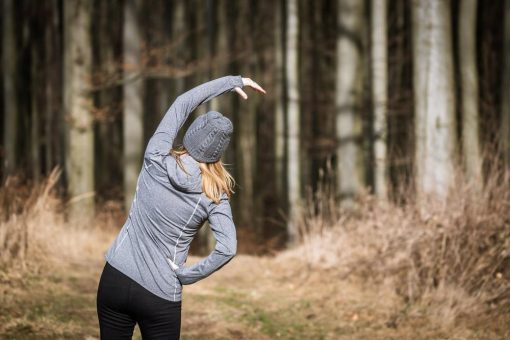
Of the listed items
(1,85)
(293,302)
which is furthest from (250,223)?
(293,302)

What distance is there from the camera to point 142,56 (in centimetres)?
1578

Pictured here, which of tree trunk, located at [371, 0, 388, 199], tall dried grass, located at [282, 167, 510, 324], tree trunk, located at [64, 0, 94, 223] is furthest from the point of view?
tree trunk, located at [64, 0, 94, 223]

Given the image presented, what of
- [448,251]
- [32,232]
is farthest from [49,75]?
[448,251]

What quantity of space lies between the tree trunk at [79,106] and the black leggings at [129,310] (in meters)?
9.92

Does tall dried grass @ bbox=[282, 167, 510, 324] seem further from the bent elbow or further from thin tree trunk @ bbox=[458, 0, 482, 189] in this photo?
the bent elbow

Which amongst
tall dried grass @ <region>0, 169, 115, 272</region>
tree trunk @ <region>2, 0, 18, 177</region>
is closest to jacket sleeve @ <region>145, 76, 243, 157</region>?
tall dried grass @ <region>0, 169, 115, 272</region>

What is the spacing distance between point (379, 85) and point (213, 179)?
10.0m

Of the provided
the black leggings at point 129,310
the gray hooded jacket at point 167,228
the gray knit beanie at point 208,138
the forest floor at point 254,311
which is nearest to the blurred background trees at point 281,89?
the forest floor at point 254,311

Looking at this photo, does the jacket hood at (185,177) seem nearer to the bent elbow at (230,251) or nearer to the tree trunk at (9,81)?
the bent elbow at (230,251)

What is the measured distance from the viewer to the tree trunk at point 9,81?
19.0m

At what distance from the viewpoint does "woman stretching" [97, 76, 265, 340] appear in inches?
154

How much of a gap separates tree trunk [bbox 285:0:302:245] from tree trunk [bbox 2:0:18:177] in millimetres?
6833

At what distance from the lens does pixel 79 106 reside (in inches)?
551

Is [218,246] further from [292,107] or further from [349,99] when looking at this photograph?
[292,107]
